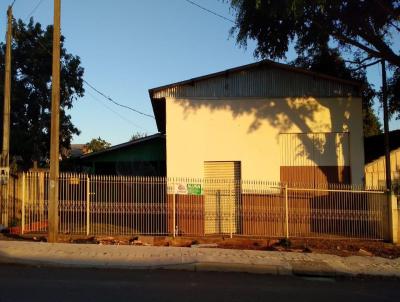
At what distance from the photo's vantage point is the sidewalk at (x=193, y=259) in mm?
12477

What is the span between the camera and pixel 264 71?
65.5 ft

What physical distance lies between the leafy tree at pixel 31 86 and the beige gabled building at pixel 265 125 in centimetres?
1423

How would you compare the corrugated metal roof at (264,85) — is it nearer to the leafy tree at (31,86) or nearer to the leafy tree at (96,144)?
the leafy tree at (31,86)

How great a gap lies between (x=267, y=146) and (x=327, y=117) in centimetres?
Result: 250

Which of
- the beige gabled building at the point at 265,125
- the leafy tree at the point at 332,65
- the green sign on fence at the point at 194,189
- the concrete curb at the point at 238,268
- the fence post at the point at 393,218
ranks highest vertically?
the leafy tree at the point at 332,65

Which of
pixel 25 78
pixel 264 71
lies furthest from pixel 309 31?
pixel 25 78

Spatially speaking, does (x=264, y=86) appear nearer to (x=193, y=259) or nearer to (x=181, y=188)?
(x=181, y=188)

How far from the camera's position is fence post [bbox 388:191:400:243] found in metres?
17.6

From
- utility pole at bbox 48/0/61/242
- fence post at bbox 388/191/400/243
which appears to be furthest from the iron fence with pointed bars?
utility pole at bbox 48/0/61/242

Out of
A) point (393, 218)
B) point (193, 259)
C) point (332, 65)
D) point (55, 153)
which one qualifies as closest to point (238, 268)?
point (193, 259)

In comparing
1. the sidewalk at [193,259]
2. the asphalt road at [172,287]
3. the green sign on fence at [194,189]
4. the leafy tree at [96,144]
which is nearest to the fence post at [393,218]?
the sidewalk at [193,259]

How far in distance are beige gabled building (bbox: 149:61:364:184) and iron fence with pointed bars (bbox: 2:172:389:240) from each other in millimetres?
852

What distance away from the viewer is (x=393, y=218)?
17.6 m

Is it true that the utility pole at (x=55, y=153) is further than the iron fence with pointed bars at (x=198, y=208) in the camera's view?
No
